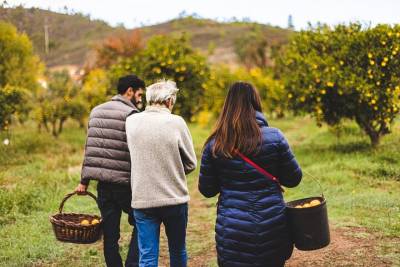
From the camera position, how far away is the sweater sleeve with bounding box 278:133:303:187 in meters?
3.58

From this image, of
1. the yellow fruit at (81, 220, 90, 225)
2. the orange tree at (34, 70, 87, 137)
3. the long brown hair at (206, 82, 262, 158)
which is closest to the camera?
the long brown hair at (206, 82, 262, 158)

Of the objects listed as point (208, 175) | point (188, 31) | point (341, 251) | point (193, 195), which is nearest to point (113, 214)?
point (208, 175)

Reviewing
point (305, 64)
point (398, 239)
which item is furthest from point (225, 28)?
point (398, 239)

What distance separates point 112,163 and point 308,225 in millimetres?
1839

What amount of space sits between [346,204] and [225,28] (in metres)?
94.7

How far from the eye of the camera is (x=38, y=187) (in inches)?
412


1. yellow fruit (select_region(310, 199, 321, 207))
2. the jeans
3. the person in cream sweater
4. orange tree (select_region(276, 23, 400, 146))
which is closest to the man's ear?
the person in cream sweater

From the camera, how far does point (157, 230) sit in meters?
4.33

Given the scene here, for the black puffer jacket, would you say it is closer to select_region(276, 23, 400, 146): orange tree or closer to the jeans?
the jeans

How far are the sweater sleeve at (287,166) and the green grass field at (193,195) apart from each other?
2.10m

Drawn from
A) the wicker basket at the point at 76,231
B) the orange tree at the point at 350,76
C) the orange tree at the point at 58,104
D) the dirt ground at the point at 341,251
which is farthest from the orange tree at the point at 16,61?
the wicker basket at the point at 76,231

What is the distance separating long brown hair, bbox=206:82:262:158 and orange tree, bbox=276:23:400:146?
9839mm

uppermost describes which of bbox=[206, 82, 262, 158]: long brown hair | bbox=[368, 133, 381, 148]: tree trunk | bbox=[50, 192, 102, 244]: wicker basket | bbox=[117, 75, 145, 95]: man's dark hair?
bbox=[117, 75, 145, 95]: man's dark hair

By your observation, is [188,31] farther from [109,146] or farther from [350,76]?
[109,146]
